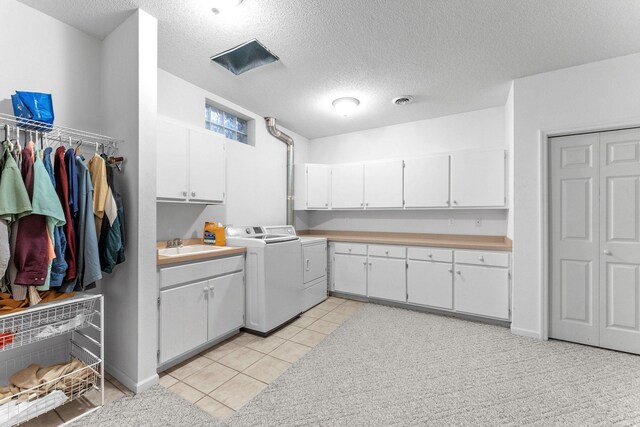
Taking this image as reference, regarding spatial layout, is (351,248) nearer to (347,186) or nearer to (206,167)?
(347,186)

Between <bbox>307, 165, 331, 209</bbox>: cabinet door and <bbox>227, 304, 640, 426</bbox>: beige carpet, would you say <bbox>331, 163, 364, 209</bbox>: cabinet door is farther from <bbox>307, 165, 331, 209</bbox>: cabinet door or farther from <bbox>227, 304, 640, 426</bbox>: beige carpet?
<bbox>227, 304, 640, 426</bbox>: beige carpet

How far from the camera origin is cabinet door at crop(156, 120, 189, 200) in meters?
2.33

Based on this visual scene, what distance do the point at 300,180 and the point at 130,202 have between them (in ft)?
8.76

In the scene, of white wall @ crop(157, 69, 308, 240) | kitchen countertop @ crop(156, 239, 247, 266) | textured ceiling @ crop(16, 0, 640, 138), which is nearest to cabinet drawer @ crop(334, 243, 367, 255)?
white wall @ crop(157, 69, 308, 240)

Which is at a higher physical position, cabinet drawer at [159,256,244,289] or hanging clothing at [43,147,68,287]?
hanging clothing at [43,147,68,287]

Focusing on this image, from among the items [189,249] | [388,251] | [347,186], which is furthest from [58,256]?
[347,186]

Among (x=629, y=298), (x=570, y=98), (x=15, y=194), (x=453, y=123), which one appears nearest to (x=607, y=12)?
(x=570, y=98)

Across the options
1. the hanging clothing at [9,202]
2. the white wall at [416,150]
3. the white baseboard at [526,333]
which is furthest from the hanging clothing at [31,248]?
the white baseboard at [526,333]

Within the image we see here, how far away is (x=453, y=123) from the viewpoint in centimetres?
379

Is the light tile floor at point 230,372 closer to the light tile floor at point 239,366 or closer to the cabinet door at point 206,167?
the light tile floor at point 239,366

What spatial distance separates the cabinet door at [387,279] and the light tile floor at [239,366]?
2.72 feet

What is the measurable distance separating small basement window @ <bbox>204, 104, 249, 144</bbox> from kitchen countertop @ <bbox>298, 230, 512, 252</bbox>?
73.2 inches

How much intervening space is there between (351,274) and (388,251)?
2.05 feet

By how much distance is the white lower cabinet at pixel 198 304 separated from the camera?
6.75 feet
